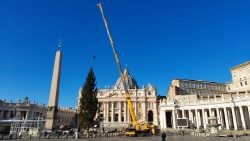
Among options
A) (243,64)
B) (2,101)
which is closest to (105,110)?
(2,101)

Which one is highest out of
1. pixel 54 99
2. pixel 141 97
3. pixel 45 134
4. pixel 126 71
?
pixel 126 71

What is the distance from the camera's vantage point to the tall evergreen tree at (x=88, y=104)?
50.3 meters

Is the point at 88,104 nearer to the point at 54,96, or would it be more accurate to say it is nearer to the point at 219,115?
the point at 54,96

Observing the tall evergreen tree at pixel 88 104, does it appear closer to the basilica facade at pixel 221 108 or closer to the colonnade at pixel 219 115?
the basilica facade at pixel 221 108

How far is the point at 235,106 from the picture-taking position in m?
54.6

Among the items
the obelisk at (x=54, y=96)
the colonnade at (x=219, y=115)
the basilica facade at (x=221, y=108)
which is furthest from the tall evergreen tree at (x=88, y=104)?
the colonnade at (x=219, y=115)

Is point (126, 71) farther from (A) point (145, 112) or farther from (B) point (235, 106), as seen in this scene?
(B) point (235, 106)

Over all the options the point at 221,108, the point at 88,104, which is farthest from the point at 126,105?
the point at 88,104

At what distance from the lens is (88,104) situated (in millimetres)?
51688

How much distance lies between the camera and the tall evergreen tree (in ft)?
165

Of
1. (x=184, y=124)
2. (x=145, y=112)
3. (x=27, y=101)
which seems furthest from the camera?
(x=145, y=112)

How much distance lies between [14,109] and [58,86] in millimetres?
52298

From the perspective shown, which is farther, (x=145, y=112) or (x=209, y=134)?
(x=145, y=112)

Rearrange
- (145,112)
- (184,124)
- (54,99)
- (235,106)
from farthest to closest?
(145,112)
(184,124)
(235,106)
(54,99)
